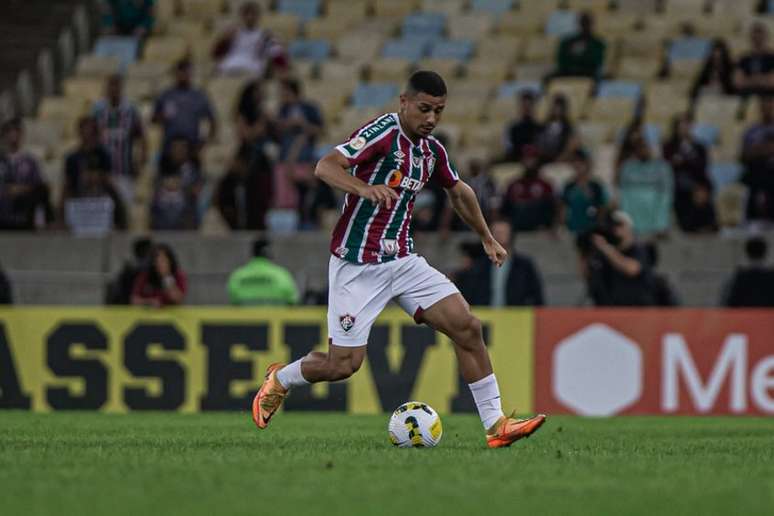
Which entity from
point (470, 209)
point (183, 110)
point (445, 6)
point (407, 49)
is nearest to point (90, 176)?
point (183, 110)

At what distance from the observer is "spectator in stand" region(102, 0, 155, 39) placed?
24.7 m

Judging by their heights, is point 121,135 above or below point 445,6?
below

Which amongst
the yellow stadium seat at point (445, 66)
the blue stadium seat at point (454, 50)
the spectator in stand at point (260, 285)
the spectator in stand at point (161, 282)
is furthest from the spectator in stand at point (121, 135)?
the blue stadium seat at point (454, 50)

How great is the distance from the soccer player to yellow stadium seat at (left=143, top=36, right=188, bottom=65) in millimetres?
14317

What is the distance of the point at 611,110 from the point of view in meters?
21.3

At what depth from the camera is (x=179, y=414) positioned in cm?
1617

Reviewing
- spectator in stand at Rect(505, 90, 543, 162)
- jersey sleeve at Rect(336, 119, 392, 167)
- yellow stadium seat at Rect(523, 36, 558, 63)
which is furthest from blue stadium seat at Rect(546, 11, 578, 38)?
jersey sleeve at Rect(336, 119, 392, 167)

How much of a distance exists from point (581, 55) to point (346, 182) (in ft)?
42.0

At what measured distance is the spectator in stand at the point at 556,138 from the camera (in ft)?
64.0

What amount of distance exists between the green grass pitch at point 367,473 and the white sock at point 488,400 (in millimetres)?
209

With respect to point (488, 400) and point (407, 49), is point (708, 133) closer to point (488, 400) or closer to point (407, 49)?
point (407, 49)

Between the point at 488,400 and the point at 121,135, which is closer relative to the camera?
the point at 488,400

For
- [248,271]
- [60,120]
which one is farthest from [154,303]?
[60,120]

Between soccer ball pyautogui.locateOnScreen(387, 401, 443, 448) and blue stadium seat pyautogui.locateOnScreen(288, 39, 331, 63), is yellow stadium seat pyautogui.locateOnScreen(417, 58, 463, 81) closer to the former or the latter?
blue stadium seat pyautogui.locateOnScreen(288, 39, 331, 63)
